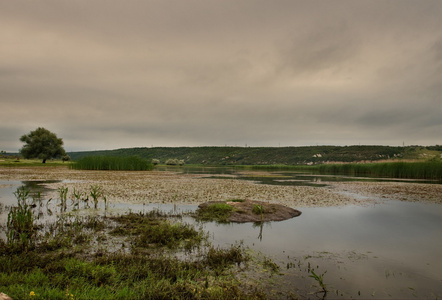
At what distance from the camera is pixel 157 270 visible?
A: 4473 millimetres

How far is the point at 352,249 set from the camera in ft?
20.4

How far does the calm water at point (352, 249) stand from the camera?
14.3ft

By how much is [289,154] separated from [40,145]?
79.1 meters

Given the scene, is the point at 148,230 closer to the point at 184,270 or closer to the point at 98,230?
the point at 98,230

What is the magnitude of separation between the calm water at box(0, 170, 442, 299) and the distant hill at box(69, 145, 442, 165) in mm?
68896

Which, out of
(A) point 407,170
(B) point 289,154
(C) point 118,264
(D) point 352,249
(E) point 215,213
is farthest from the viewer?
(B) point 289,154

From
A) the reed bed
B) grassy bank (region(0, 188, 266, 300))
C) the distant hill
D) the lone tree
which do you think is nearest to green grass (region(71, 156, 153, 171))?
the lone tree

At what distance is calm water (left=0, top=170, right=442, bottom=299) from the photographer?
435 cm

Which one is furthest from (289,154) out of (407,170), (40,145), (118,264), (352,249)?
(118,264)

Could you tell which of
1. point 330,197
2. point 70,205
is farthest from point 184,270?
point 330,197

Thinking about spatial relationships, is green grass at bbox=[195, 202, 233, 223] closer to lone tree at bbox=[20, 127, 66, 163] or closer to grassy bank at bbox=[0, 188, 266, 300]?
grassy bank at bbox=[0, 188, 266, 300]

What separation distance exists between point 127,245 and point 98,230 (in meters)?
1.66

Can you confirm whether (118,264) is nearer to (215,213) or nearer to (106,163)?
(215,213)

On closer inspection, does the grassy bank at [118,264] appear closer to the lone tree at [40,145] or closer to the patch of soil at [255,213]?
the patch of soil at [255,213]
